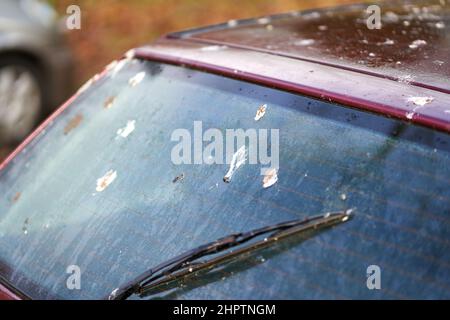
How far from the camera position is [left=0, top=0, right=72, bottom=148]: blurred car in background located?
6676 mm

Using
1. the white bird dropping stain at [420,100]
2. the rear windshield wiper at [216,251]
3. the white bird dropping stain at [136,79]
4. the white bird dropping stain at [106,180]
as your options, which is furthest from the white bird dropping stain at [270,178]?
the white bird dropping stain at [136,79]

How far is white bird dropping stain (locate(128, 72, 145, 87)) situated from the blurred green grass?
5.83 meters

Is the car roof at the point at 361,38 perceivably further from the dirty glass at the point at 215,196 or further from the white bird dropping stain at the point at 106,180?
the white bird dropping stain at the point at 106,180

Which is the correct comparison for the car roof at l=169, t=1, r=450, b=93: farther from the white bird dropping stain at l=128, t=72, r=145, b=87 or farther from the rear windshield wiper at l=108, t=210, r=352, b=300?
the rear windshield wiper at l=108, t=210, r=352, b=300

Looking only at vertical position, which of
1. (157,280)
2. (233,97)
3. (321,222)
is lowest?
(157,280)

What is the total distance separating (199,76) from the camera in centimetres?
254

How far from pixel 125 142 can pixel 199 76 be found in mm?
299

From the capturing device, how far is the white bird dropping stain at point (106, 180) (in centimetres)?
240

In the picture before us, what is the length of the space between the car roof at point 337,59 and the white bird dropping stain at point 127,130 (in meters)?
0.26

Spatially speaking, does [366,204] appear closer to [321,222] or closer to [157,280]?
[321,222]

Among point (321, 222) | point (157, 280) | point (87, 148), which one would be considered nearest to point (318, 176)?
point (321, 222)

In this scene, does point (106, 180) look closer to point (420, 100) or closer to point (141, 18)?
point (420, 100)

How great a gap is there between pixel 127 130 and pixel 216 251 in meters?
0.62

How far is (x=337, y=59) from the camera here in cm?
244
